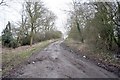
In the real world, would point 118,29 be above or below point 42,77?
above

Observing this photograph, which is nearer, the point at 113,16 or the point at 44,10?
the point at 113,16

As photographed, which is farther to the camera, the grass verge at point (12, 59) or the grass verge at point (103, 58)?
the grass verge at point (103, 58)

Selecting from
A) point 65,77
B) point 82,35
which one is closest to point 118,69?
point 65,77

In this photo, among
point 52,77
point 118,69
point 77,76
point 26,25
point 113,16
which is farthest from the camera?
point 26,25

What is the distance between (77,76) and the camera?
32.1ft

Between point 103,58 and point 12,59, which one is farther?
point 103,58

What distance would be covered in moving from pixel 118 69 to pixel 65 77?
5316mm

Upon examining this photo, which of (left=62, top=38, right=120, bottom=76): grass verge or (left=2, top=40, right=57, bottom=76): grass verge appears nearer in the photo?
(left=2, top=40, right=57, bottom=76): grass verge

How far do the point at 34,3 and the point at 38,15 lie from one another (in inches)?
92.3

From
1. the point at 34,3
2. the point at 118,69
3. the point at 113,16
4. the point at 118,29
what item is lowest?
the point at 118,69

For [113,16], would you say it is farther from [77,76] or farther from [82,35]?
[82,35]

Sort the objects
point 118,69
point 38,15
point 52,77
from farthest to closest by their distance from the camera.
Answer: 1. point 38,15
2. point 118,69
3. point 52,77

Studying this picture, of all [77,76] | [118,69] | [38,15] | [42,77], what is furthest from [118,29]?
[38,15]

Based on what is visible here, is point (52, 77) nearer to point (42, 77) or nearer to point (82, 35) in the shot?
point (42, 77)
